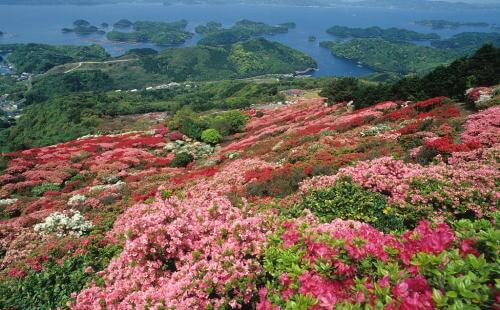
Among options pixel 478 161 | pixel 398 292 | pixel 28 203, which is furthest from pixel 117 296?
pixel 28 203

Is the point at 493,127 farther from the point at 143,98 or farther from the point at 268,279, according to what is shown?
the point at 143,98

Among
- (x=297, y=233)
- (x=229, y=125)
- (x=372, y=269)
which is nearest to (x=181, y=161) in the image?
(x=229, y=125)

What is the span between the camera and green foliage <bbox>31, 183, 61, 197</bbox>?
82.5 feet

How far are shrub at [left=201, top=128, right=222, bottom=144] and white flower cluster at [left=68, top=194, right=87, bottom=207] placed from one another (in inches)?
739

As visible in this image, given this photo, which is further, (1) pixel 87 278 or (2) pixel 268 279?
(1) pixel 87 278

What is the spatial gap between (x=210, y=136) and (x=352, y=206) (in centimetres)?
2955

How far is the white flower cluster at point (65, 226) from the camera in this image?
53.8 feet

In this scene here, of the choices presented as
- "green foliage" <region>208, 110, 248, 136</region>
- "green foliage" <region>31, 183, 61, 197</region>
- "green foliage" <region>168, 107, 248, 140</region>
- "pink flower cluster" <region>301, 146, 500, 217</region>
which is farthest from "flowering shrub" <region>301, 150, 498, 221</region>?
"green foliage" <region>208, 110, 248, 136</region>

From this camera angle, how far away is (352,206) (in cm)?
1088

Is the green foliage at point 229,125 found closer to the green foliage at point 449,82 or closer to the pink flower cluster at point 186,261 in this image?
the green foliage at point 449,82

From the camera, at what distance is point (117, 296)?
8047mm

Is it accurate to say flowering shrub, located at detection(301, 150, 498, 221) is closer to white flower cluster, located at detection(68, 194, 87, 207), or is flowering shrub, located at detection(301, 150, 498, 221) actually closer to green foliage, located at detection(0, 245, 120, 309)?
green foliage, located at detection(0, 245, 120, 309)

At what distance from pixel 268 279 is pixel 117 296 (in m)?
3.62

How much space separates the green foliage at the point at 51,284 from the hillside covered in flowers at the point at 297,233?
2.1 inches
